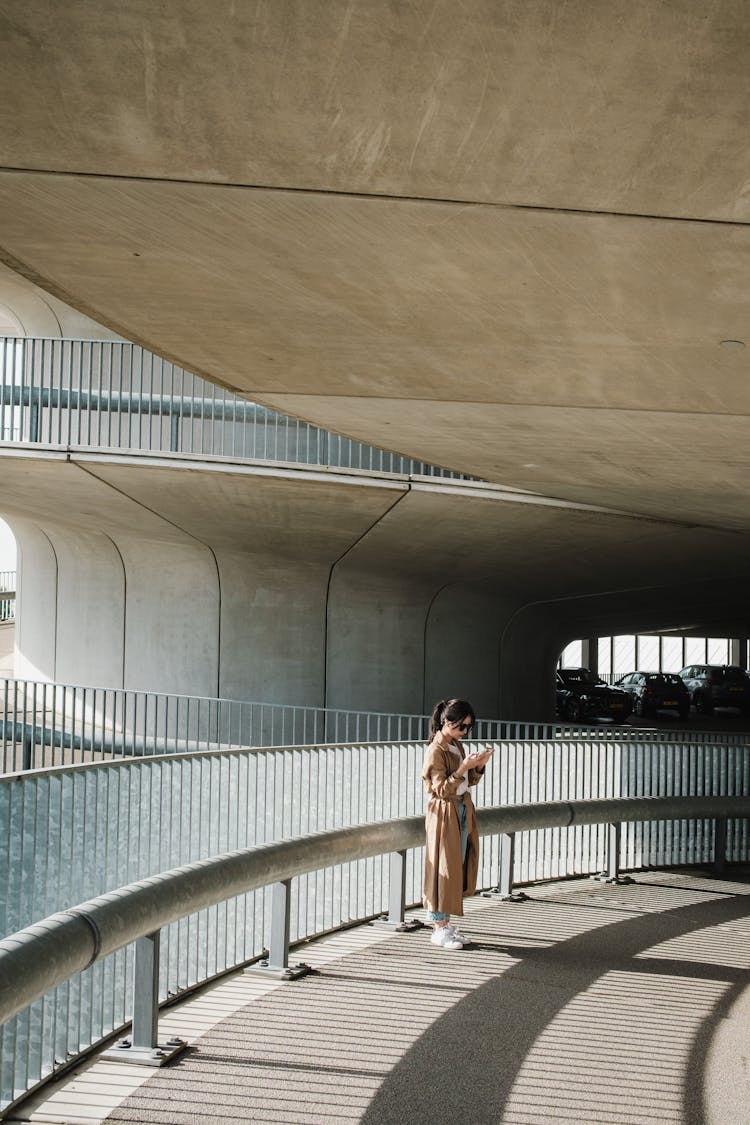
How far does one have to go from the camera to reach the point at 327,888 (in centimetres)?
867

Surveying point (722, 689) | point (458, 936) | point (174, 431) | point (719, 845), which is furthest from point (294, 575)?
point (722, 689)

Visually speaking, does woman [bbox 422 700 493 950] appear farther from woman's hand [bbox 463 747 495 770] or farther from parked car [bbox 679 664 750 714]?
parked car [bbox 679 664 750 714]

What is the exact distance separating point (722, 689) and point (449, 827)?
4134 centimetres

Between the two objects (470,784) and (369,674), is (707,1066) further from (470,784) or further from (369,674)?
(369,674)

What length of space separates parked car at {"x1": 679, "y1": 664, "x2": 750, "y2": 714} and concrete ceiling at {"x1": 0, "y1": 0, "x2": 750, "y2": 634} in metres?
39.2

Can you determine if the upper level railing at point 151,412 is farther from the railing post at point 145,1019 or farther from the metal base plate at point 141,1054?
the metal base plate at point 141,1054

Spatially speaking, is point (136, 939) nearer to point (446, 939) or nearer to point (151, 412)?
point (446, 939)

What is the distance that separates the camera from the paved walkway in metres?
5.18

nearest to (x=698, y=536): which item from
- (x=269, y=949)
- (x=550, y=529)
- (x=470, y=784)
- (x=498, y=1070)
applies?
(x=550, y=529)

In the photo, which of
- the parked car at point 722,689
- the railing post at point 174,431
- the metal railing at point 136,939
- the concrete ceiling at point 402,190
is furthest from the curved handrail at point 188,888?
the parked car at point 722,689

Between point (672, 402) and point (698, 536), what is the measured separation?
1061 centimetres

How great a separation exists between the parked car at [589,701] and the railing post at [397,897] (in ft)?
112

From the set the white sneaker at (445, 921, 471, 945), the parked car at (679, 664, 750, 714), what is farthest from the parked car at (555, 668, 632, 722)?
the white sneaker at (445, 921, 471, 945)

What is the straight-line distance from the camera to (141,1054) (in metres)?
5.56
